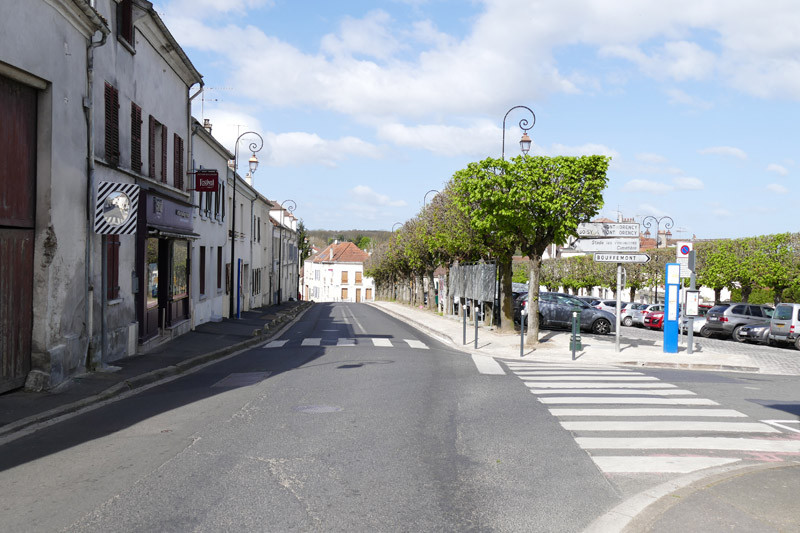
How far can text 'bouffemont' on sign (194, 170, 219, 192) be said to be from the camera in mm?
21452

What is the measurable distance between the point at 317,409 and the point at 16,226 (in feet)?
16.7

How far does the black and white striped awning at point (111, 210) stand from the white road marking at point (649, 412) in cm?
808

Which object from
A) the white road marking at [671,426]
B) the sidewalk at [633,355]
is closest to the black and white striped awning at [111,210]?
the white road marking at [671,426]

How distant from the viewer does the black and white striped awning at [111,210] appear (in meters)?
12.0

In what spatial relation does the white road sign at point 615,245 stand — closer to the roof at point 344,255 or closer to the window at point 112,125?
the window at point 112,125

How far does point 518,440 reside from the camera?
7773 millimetres

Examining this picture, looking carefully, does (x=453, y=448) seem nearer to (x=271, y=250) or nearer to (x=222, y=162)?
(x=222, y=162)

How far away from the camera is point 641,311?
34688 mm

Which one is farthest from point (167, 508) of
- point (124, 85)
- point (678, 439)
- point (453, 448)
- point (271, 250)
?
point (271, 250)

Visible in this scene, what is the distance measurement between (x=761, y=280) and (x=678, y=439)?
34094 mm

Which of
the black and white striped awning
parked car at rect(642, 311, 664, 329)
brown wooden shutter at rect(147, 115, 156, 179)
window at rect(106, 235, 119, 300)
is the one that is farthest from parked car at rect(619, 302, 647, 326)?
the black and white striped awning

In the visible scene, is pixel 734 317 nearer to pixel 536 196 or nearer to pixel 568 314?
pixel 568 314

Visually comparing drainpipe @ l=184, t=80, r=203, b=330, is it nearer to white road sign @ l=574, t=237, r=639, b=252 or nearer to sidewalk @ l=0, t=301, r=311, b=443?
sidewalk @ l=0, t=301, r=311, b=443

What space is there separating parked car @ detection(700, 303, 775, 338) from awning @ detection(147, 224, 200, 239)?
67.4 feet
